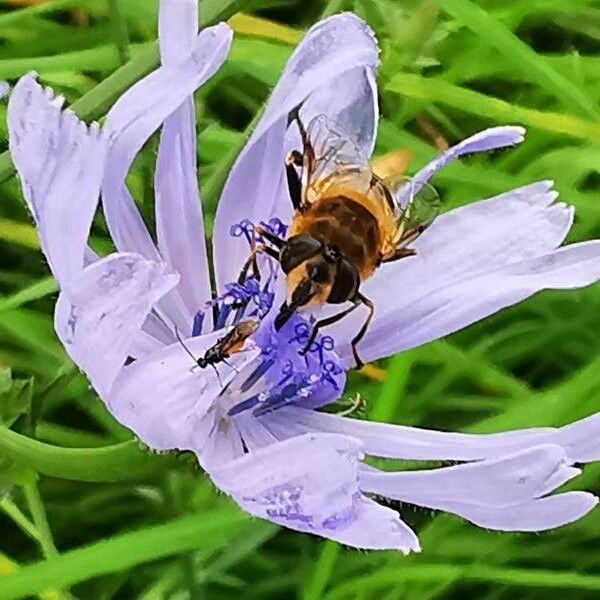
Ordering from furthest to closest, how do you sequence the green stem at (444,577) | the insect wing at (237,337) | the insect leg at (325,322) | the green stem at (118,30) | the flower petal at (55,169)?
the green stem at (444,577) < the green stem at (118,30) < the insect leg at (325,322) < the insect wing at (237,337) < the flower petal at (55,169)

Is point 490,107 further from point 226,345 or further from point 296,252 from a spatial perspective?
point 226,345

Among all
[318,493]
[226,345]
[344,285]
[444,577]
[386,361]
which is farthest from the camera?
[386,361]

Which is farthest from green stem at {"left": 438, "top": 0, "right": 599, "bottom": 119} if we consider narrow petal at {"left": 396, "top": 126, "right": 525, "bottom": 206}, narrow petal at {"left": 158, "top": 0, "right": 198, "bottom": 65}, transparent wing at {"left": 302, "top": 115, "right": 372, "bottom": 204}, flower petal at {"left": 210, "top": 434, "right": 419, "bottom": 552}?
flower petal at {"left": 210, "top": 434, "right": 419, "bottom": 552}

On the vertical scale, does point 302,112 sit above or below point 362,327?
above

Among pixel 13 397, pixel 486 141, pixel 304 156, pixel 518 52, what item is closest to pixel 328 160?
pixel 304 156

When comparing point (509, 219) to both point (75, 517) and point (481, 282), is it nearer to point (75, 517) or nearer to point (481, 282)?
point (481, 282)

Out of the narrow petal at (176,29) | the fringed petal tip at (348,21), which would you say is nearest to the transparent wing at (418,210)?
the fringed petal tip at (348,21)

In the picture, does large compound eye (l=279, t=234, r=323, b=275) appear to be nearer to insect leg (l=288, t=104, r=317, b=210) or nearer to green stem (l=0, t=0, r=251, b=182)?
insect leg (l=288, t=104, r=317, b=210)

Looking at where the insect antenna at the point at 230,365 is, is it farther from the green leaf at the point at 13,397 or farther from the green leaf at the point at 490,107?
the green leaf at the point at 490,107
